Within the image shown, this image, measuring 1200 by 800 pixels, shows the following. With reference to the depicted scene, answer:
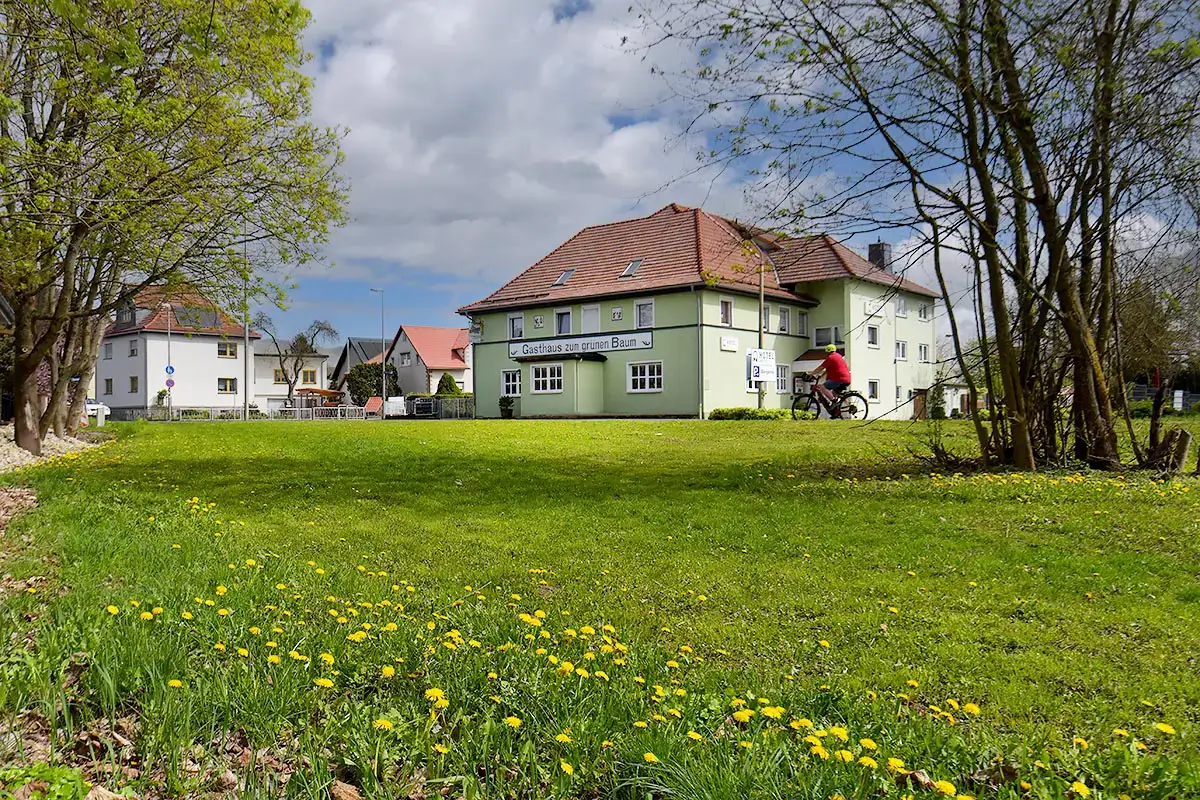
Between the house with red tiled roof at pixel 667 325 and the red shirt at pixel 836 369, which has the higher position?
the house with red tiled roof at pixel 667 325

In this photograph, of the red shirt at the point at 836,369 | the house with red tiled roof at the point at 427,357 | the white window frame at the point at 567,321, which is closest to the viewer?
the red shirt at the point at 836,369

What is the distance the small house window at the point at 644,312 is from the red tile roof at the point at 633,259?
673 mm

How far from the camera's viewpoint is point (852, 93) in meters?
11.0

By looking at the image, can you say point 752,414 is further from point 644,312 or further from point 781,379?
Result: point 781,379

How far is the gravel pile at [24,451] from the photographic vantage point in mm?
14473

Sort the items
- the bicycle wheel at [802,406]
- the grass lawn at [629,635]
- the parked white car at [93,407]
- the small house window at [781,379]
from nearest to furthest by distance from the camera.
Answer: the grass lawn at [629,635], the bicycle wheel at [802,406], the parked white car at [93,407], the small house window at [781,379]

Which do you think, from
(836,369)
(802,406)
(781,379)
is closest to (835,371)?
(836,369)

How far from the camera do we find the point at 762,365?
1449 inches

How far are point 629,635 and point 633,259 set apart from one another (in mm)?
37595

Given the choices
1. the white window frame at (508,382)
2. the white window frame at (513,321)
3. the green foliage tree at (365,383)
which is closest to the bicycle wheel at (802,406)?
the white window frame at (508,382)

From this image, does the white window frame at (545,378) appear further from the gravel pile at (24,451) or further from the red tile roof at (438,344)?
the red tile roof at (438,344)

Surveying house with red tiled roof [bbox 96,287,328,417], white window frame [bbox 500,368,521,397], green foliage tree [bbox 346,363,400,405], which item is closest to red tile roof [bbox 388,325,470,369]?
green foliage tree [bbox 346,363,400,405]

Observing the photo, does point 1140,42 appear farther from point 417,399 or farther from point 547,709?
point 417,399

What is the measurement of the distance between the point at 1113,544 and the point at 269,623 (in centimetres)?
635
